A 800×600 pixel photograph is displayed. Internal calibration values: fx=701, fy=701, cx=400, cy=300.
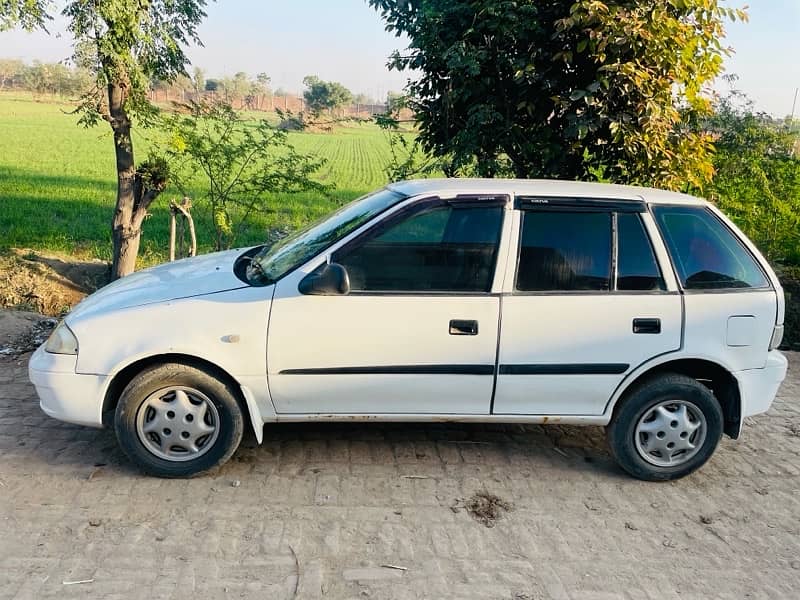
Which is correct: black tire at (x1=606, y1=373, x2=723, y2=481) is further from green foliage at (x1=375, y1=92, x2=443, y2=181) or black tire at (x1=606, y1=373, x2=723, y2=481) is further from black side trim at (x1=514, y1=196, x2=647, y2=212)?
green foliage at (x1=375, y1=92, x2=443, y2=181)

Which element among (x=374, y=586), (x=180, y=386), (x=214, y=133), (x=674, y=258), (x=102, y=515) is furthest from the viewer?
(x=214, y=133)

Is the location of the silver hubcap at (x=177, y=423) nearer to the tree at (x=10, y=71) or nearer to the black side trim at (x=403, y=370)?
the black side trim at (x=403, y=370)

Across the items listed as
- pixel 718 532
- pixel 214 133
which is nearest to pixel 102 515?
pixel 718 532

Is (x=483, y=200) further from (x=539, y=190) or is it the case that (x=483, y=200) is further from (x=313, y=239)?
(x=313, y=239)

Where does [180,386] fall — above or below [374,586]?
above

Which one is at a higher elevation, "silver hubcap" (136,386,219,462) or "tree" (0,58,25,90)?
"tree" (0,58,25,90)

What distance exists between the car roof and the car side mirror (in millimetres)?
738

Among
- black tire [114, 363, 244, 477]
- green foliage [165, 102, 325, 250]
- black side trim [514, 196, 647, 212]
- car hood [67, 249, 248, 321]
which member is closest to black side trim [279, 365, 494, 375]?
black tire [114, 363, 244, 477]

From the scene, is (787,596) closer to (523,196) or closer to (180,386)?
(523,196)

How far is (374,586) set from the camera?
3328 mm

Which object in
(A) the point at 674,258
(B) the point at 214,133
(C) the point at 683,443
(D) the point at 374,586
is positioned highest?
(B) the point at 214,133

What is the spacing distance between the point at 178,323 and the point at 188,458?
2.72 ft

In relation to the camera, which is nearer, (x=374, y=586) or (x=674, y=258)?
A: (x=374, y=586)

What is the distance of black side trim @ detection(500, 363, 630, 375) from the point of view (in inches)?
167
